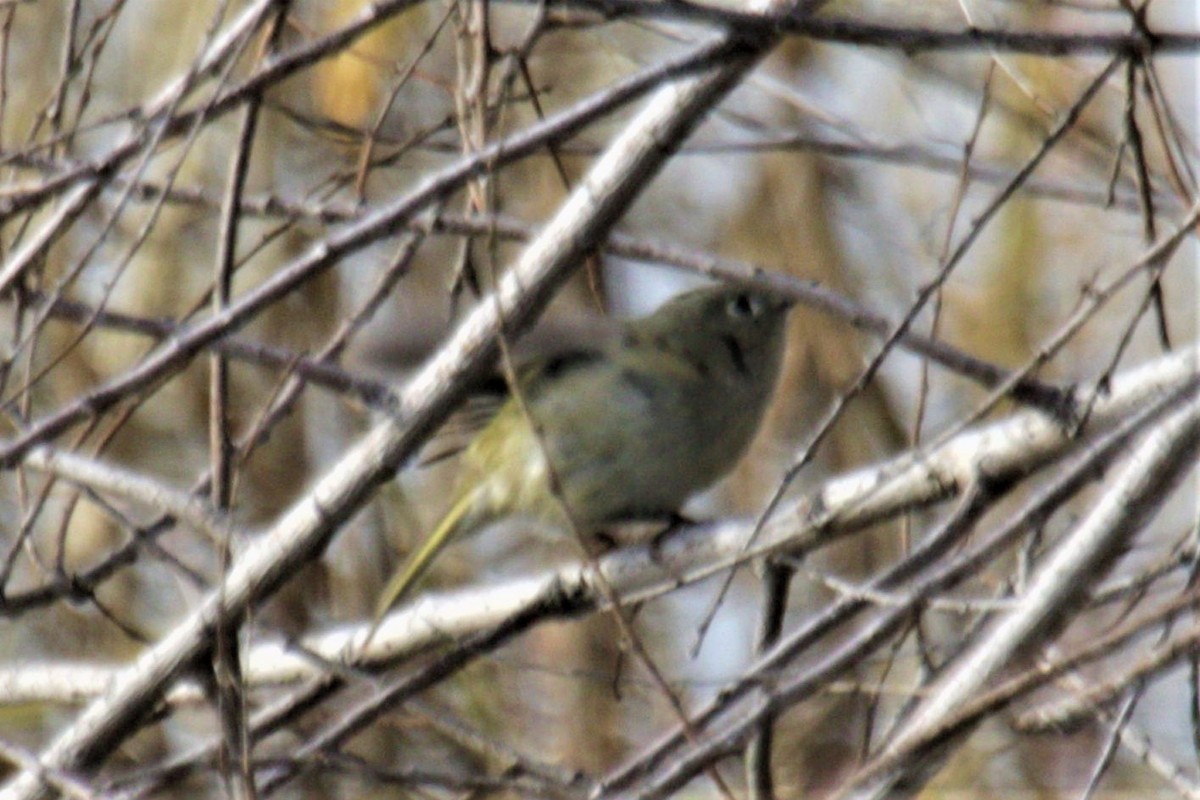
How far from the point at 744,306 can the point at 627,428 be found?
19.1 inches

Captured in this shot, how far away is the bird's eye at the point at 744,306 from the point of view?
176 inches

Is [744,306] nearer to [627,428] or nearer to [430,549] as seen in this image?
[627,428]

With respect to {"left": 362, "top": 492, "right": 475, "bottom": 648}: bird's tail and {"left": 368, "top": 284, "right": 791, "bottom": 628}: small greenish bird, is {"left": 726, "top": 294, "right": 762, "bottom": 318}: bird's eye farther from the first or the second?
{"left": 362, "top": 492, "right": 475, "bottom": 648}: bird's tail

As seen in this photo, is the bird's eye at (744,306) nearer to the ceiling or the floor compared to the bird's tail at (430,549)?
nearer to the ceiling

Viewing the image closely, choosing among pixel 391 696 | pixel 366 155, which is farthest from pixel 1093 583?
pixel 366 155

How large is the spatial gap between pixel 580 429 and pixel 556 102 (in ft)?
7.55

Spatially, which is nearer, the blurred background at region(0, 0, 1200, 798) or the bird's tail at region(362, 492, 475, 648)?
the bird's tail at region(362, 492, 475, 648)

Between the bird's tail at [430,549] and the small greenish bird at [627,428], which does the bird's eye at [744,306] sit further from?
the bird's tail at [430,549]

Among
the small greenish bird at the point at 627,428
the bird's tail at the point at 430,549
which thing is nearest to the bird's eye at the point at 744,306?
the small greenish bird at the point at 627,428

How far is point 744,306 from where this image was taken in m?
4.50

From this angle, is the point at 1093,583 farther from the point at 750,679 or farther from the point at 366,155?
the point at 366,155

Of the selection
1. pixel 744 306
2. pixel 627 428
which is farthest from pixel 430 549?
pixel 744 306

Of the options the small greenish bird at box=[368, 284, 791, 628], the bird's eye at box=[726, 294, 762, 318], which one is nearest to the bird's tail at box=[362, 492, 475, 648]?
the small greenish bird at box=[368, 284, 791, 628]

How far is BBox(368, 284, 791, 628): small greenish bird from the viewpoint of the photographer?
4230mm
